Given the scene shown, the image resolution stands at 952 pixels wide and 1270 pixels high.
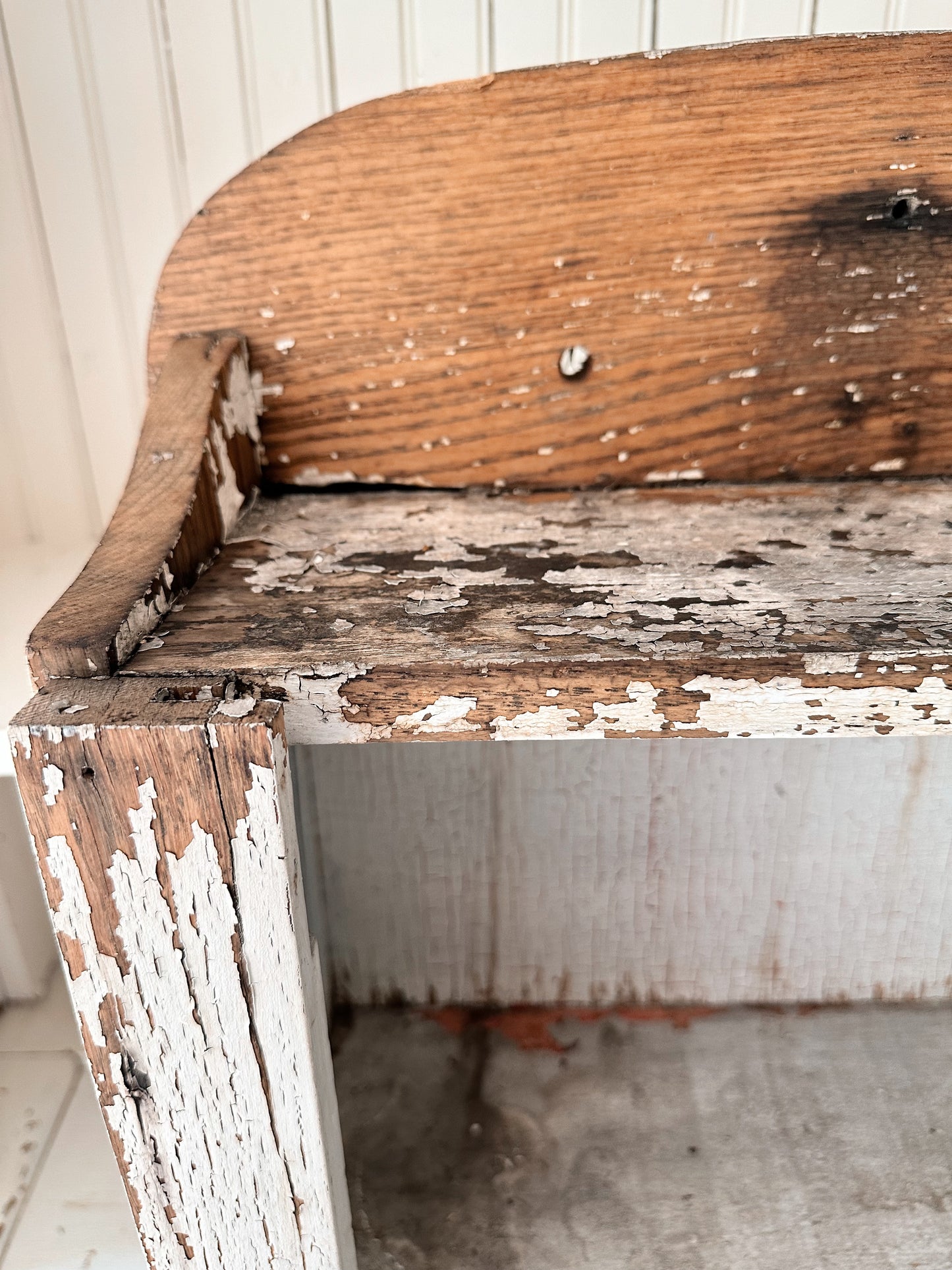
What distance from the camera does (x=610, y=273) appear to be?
58cm

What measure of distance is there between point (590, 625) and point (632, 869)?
52cm

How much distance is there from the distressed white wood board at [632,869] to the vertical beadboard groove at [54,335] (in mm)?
290

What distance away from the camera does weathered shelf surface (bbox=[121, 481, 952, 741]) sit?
38 cm

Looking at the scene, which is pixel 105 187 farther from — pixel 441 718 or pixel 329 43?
pixel 441 718

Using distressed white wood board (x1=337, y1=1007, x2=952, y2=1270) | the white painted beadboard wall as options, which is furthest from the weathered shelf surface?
distressed white wood board (x1=337, y1=1007, x2=952, y2=1270)

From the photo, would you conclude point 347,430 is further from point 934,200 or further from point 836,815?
point 836,815

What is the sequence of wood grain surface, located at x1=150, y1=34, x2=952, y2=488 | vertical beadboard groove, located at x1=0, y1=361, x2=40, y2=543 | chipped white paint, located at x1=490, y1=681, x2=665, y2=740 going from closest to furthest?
chipped white paint, located at x1=490, y1=681, x2=665, y2=740
wood grain surface, located at x1=150, y1=34, x2=952, y2=488
vertical beadboard groove, located at x1=0, y1=361, x2=40, y2=543

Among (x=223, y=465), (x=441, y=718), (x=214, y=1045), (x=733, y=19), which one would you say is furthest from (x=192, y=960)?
(x=733, y=19)

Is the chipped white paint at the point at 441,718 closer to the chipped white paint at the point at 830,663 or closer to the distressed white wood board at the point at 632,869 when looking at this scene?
the chipped white paint at the point at 830,663

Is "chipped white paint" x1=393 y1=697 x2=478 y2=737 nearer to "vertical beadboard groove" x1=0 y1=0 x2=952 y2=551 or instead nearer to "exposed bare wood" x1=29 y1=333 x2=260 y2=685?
"exposed bare wood" x1=29 y1=333 x2=260 y2=685

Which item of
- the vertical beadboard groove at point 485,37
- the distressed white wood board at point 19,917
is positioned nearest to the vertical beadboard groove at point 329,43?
the vertical beadboard groove at point 485,37

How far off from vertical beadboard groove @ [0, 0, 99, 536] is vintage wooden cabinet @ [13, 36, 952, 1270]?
234 mm

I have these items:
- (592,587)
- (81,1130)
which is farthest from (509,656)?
(81,1130)

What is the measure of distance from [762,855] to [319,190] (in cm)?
65
